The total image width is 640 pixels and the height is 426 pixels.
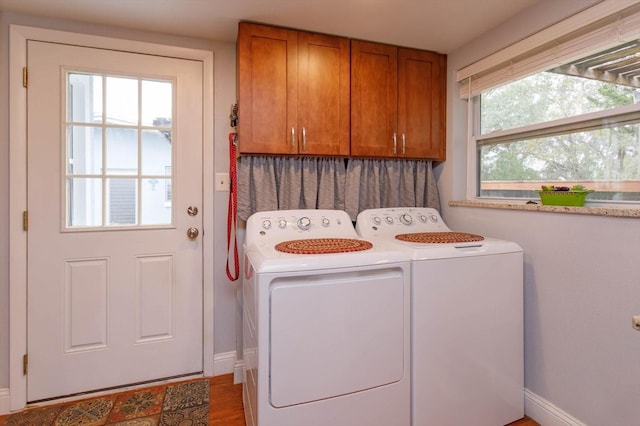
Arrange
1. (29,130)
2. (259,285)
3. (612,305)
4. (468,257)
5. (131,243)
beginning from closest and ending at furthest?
(259,285) → (612,305) → (468,257) → (29,130) → (131,243)

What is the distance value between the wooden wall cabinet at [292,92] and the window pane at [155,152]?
530 mm

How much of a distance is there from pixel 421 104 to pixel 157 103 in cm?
168

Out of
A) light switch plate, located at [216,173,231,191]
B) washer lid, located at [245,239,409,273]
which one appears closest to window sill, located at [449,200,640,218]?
washer lid, located at [245,239,409,273]

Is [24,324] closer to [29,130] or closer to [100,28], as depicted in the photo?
[29,130]

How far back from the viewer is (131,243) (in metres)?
1.86

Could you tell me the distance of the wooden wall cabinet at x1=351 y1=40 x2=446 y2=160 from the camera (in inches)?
76.4

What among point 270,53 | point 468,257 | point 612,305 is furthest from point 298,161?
point 612,305

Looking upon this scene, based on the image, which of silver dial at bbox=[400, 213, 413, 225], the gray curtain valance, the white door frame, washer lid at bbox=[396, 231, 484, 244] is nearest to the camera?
washer lid at bbox=[396, 231, 484, 244]

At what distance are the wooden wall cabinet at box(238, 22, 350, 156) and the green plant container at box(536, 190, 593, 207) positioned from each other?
1.08m

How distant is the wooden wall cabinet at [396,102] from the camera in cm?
194

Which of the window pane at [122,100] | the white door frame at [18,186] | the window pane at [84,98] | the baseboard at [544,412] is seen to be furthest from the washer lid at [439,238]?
the white door frame at [18,186]

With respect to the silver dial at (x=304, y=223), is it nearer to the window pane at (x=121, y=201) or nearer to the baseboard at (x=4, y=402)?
the window pane at (x=121, y=201)

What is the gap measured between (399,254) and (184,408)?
1429 millimetres

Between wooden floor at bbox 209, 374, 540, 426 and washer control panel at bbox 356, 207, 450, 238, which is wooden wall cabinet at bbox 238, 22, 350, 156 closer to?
washer control panel at bbox 356, 207, 450, 238
